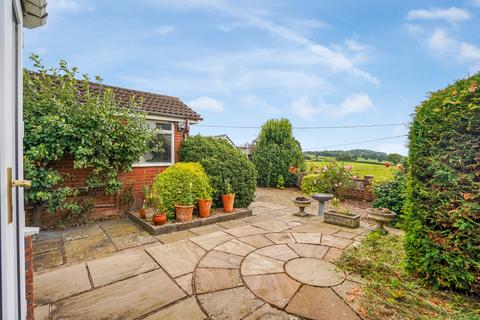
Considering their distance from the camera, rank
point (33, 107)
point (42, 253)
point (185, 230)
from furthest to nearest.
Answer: point (185, 230), point (33, 107), point (42, 253)

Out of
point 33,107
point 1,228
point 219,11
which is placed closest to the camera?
point 1,228

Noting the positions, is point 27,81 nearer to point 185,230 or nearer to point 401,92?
point 185,230

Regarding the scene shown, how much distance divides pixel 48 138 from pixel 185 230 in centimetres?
348

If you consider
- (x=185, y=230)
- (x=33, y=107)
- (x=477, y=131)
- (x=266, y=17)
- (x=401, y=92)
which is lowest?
(x=185, y=230)

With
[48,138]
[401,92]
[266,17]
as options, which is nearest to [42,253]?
[48,138]

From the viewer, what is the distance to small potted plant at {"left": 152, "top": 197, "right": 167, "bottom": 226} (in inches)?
190

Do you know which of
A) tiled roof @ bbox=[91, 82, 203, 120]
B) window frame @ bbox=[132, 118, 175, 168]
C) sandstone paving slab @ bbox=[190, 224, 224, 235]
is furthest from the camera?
tiled roof @ bbox=[91, 82, 203, 120]

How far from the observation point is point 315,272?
307 cm

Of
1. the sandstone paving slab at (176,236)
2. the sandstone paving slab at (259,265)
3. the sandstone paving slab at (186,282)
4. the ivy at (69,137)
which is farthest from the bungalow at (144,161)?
the sandstone paving slab at (259,265)

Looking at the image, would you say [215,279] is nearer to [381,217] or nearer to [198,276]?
[198,276]

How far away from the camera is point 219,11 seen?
6.31 m

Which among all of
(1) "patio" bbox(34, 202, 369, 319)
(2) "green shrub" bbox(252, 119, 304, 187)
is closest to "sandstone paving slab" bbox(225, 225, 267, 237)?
(1) "patio" bbox(34, 202, 369, 319)

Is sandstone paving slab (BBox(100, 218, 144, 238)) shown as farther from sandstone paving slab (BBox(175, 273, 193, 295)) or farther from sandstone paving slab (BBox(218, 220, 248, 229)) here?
sandstone paving slab (BBox(175, 273, 193, 295))

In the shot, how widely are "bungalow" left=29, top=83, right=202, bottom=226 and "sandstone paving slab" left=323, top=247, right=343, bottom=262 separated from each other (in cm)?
530
